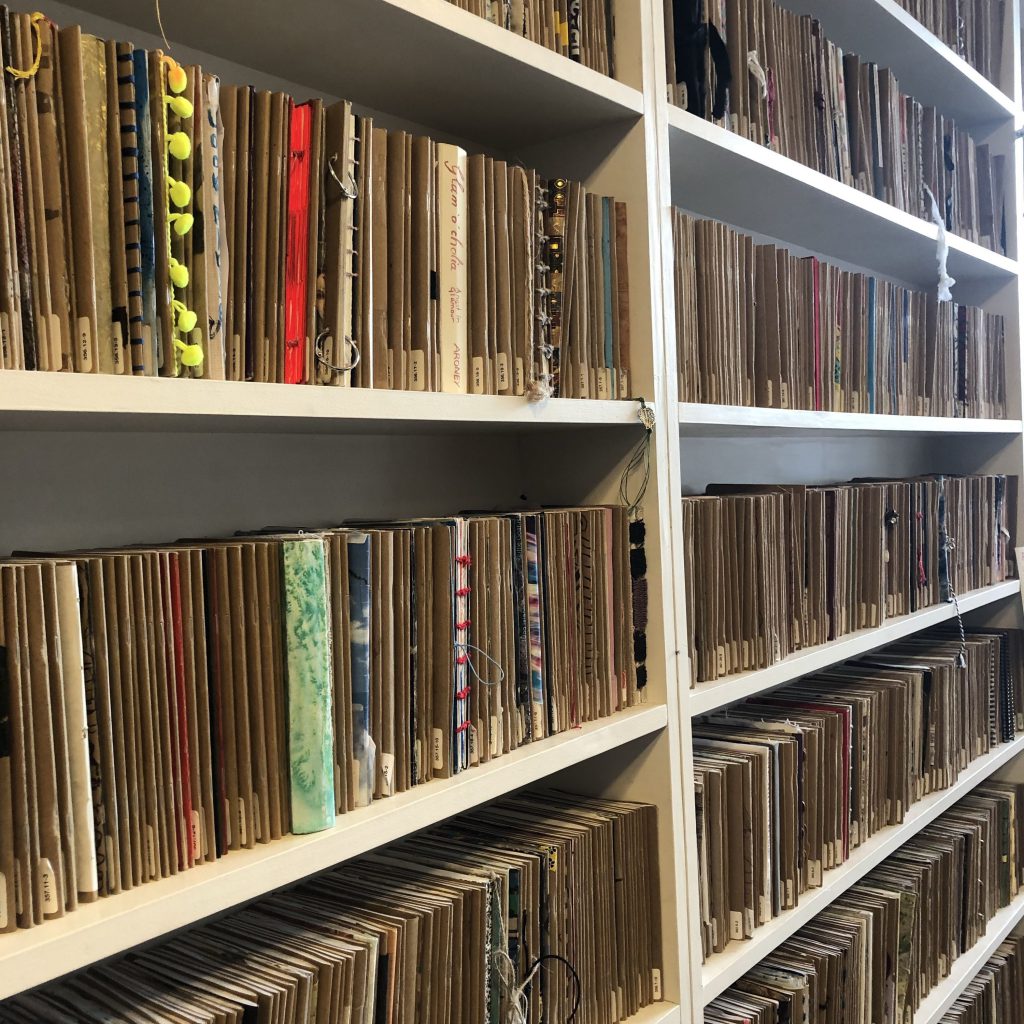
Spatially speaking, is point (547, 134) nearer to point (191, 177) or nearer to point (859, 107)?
point (191, 177)

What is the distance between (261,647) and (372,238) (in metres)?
0.38

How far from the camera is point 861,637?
5.30ft

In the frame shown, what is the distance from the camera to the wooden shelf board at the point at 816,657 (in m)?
1.28

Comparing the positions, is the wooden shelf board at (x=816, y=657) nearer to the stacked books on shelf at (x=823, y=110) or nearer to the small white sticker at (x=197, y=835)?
the small white sticker at (x=197, y=835)

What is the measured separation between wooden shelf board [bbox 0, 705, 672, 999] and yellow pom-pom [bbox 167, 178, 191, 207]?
511mm

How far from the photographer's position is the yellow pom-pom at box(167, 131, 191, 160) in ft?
2.46

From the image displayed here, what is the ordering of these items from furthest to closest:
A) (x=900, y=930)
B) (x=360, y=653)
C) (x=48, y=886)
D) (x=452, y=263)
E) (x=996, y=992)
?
(x=996, y=992), (x=900, y=930), (x=452, y=263), (x=360, y=653), (x=48, y=886)

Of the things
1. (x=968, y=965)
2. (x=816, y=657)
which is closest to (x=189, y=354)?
(x=816, y=657)

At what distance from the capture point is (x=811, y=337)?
1556 millimetres

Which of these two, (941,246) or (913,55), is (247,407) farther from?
(913,55)

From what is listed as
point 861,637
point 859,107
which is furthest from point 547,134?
point 861,637

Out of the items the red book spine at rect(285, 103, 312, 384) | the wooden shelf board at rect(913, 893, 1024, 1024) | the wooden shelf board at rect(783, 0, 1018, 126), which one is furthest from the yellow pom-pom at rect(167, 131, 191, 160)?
the wooden shelf board at rect(913, 893, 1024, 1024)

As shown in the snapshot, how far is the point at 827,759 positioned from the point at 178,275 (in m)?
1.23

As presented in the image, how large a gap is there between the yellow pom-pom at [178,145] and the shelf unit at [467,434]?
180 mm
